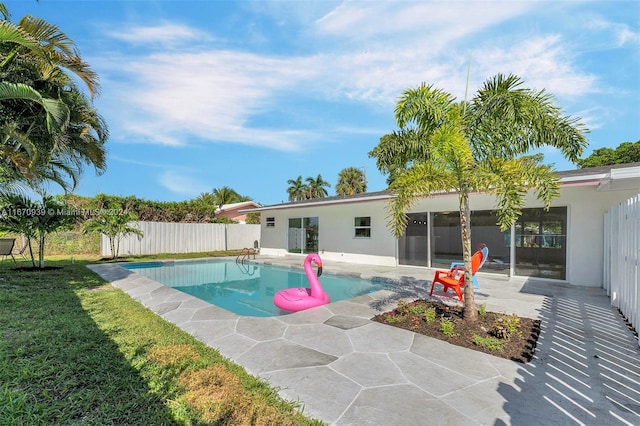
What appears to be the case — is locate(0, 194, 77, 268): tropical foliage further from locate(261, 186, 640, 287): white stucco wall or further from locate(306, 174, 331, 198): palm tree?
locate(306, 174, 331, 198): palm tree

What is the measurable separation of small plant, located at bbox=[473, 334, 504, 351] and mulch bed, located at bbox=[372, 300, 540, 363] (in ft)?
0.14

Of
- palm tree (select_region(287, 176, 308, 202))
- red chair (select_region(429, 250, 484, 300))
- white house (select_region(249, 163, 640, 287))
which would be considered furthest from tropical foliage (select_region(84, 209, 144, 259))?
palm tree (select_region(287, 176, 308, 202))

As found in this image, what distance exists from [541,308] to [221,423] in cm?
638

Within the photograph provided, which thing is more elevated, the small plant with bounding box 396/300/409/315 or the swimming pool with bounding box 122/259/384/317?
the small plant with bounding box 396/300/409/315

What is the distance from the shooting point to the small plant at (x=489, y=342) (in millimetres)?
3969

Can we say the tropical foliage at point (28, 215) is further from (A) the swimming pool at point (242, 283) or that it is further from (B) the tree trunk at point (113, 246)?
(B) the tree trunk at point (113, 246)

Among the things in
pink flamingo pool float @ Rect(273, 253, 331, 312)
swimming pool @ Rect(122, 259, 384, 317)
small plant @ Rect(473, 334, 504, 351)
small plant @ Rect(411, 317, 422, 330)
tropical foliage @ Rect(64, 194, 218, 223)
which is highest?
A: tropical foliage @ Rect(64, 194, 218, 223)

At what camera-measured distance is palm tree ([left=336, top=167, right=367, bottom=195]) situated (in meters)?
42.5

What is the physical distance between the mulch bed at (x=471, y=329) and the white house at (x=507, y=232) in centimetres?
228

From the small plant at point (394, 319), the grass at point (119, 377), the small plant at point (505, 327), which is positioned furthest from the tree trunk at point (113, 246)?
the small plant at point (505, 327)

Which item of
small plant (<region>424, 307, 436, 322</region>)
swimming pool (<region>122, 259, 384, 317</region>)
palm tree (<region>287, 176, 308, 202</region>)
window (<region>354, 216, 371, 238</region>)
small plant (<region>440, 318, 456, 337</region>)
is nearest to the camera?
small plant (<region>440, 318, 456, 337</region>)

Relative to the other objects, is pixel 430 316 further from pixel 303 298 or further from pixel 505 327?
pixel 303 298

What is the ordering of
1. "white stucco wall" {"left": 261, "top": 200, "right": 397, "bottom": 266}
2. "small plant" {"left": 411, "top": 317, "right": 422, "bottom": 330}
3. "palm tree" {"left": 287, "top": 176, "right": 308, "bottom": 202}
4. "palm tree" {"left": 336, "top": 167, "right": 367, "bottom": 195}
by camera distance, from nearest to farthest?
"small plant" {"left": 411, "top": 317, "right": 422, "bottom": 330} < "white stucco wall" {"left": 261, "top": 200, "right": 397, "bottom": 266} < "palm tree" {"left": 336, "top": 167, "right": 367, "bottom": 195} < "palm tree" {"left": 287, "top": 176, "right": 308, "bottom": 202}

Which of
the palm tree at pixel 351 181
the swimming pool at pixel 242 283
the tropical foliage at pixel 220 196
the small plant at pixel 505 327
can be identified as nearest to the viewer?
the small plant at pixel 505 327
